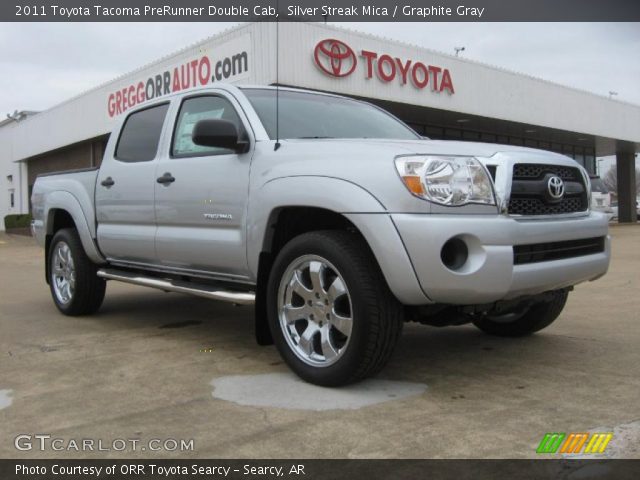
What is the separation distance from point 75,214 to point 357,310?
11.9ft

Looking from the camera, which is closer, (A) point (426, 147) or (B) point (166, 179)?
(A) point (426, 147)

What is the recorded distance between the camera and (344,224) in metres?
3.84

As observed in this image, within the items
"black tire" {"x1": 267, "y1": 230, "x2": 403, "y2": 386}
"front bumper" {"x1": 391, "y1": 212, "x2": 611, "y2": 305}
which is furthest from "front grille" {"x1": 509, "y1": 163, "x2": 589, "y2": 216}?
"black tire" {"x1": 267, "y1": 230, "x2": 403, "y2": 386}

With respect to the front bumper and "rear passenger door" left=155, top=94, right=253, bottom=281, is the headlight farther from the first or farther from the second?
"rear passenger door" left=155, top=94, right=253, bottom=281

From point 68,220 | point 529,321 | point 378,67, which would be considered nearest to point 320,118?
point 529,321

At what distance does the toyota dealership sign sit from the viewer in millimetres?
15828

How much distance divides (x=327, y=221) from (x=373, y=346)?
35.5 inches

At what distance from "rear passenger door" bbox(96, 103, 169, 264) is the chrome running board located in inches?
5.5

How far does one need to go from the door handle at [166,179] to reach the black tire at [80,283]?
163cm

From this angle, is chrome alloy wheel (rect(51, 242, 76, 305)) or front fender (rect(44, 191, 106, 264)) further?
chrome alloy wheel (rect(51, 242, 76, 305))

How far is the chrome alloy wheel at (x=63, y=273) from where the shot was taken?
241 inches

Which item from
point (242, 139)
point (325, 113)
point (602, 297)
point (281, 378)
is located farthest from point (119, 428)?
point (602, 297)

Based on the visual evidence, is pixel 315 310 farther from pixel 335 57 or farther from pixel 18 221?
pixel 18 221
